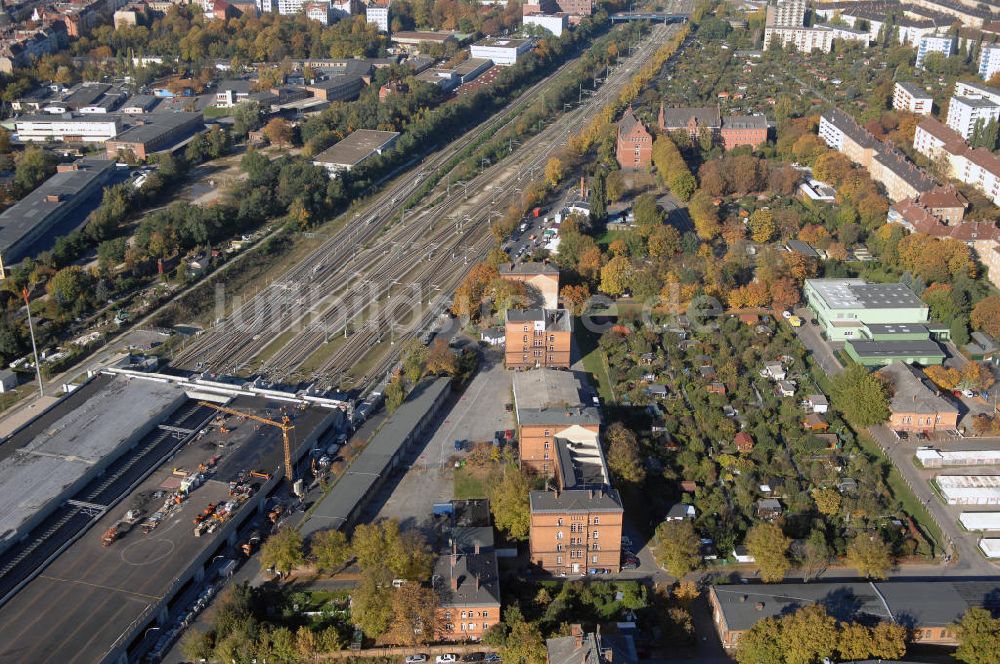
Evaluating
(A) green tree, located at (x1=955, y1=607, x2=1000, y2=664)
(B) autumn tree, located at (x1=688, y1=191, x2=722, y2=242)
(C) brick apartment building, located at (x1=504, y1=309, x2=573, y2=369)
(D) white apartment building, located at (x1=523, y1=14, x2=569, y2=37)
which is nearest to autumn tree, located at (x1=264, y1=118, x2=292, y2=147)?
(B) autumn tree, located at (x1=688, y1=191, x2=722, y2=242)

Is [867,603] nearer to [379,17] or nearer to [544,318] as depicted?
[544,318]

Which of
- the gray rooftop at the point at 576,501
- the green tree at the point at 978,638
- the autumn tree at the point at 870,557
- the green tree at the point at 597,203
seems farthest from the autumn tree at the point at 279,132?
the green tree at the point at 978,638

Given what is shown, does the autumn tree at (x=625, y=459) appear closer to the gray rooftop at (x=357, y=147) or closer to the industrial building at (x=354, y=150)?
the industrial building at (x=354, y=150)

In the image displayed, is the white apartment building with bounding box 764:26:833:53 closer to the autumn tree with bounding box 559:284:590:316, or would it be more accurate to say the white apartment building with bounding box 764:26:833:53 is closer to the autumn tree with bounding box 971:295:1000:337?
the autumn tree with bounding box 971:295:1000:337

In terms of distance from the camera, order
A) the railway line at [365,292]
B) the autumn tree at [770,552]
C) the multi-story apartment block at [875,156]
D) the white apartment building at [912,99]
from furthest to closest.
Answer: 1. the white apartment building at [912,99]
2. the multi-story apartment block at [875,156]
3. the railway line at [365,292]
4. the autumn tree at [770,552]

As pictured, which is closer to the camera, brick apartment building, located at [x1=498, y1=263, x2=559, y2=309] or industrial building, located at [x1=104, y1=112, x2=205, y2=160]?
brick apartment building, located at [x1=498, y1=263, x2=559, y2=309]
